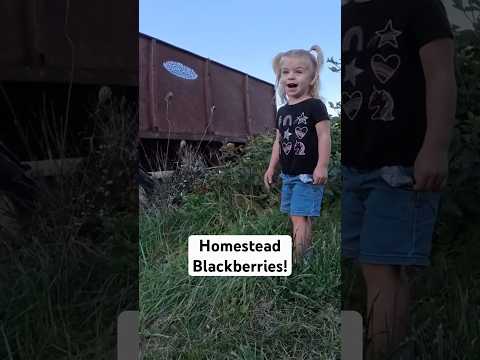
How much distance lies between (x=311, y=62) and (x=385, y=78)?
0.67 feet

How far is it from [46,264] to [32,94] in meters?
0.63

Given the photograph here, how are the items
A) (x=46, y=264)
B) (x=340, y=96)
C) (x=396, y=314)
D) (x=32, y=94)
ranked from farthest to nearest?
(x=32, y=94) < (x=46, y=264) < (x=396, y=314) < (x=340, y=96)

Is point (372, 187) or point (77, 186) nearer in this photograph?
point (372, 187)

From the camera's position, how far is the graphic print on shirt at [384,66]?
1578 millimetres

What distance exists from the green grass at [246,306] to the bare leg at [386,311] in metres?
0.15

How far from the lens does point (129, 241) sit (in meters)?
1.96

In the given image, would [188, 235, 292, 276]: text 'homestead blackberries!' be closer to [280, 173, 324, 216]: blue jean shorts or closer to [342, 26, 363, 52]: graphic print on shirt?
[280, 173, 324, 216]: blue jean shorts

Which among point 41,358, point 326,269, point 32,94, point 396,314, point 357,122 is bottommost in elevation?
point 41,358

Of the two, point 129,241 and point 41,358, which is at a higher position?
point 129,241

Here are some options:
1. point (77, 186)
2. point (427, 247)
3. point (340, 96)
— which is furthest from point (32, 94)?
point (427, 247)

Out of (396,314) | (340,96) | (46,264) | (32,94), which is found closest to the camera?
(340,96)

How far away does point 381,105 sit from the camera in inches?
63.2

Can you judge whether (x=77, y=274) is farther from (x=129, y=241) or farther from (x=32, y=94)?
(x=32, y=94)

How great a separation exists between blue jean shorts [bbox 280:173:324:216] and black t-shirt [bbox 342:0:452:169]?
0.12 m
